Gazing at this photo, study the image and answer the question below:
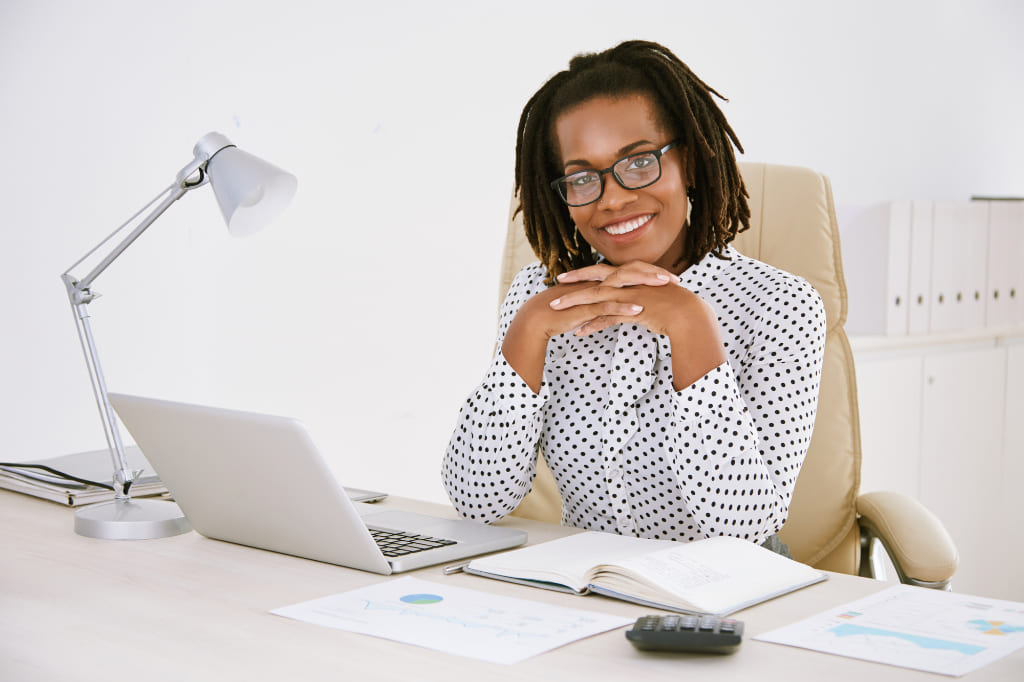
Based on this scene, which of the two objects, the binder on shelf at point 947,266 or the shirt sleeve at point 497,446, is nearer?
the shirt sleeve at point 497,446

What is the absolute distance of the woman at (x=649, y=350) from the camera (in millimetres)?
1152

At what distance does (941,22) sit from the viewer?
134 inches

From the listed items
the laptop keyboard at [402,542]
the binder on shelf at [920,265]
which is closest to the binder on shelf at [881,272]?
the binder on shelf at [920,265]

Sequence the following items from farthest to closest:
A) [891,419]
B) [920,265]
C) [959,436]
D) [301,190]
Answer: [959,436]
[920,265]
[891,419]
[301,190]

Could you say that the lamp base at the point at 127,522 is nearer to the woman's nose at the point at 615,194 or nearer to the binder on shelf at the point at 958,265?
the woman's nose at the point at 615,194

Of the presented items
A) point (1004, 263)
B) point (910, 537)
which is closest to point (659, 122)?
point (910, 537)

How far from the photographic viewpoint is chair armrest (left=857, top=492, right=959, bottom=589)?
1284mm

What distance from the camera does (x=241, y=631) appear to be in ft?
2.64

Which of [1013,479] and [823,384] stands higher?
[823,384]

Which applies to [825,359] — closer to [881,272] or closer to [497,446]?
[497,446]

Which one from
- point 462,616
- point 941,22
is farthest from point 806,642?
point 941,22

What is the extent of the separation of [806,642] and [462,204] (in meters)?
1.63

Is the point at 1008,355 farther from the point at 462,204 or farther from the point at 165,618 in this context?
the point at 165,618

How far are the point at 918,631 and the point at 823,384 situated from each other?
29.2 inches
